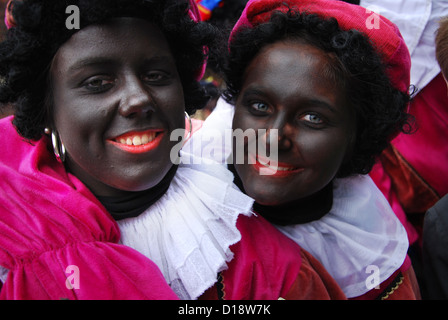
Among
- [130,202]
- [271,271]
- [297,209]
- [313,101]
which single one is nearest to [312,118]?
[313,101]

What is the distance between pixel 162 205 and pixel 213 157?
0.43 meters

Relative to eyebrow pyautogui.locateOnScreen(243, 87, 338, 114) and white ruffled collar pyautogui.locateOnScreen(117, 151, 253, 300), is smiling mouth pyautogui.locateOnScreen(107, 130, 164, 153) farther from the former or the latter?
eyebrow pyautogui.locateOnScreen(243, 87, 338, 114)

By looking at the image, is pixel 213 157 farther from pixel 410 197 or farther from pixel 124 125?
pixel 410 197

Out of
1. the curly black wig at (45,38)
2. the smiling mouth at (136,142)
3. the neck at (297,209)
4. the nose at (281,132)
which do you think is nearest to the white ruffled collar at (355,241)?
the neck at (297,209)

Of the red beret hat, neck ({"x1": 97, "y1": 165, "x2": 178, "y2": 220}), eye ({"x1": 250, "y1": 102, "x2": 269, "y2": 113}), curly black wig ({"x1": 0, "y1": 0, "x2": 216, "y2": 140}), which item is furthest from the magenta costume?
the red beret hat

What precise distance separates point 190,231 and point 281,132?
45cm

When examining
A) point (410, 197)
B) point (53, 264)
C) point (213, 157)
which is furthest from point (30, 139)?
point (410, 197)

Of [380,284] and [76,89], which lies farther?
[380,284]

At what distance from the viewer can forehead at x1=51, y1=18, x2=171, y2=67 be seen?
128 centimetres

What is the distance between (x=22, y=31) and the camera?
1.31 metres

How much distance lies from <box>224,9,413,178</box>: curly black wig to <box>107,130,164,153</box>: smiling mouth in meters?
0.55

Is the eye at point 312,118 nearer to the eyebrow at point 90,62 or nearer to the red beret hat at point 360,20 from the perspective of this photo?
the red beret hat at point 360,20

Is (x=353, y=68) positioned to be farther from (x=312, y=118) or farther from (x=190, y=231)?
(x=190, y=231)

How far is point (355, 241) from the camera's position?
176cm
